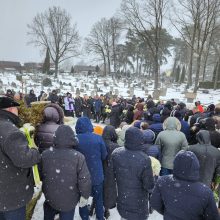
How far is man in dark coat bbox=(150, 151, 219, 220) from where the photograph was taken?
2807 mm

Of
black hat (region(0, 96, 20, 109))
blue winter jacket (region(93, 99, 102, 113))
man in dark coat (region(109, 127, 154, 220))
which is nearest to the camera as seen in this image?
black hat (region(0, 96, 20, 109))

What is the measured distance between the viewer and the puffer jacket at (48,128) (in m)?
4.66

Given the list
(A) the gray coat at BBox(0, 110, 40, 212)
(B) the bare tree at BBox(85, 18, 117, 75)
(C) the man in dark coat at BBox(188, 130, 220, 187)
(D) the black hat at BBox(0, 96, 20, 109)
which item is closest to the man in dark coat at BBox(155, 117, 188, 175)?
(C) the man in dark coat at BBox(188, 130, 220, 187)

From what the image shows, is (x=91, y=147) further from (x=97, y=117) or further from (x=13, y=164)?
(x=97, y=117)

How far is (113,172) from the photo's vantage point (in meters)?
3.99

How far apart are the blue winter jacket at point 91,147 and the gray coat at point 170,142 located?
64.6 inches

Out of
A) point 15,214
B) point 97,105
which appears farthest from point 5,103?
point 97,105

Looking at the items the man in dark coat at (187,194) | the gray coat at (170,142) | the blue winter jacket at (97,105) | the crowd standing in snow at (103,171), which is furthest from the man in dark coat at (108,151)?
the blue winter jacket at (97,105)

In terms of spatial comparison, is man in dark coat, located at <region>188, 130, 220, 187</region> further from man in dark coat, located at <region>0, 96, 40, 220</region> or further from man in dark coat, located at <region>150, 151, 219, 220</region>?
man in dark coat, located at <region>0, 96, 40, 220</region>

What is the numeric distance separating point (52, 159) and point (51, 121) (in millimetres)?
1272

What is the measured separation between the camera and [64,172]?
3.60 meters

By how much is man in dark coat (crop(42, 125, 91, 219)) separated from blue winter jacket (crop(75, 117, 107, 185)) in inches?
31.0

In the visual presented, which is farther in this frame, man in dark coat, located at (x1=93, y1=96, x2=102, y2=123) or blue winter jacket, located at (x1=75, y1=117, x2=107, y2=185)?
man in dark coat, located at (x1=93, y1=96, x2=102, y2=123)

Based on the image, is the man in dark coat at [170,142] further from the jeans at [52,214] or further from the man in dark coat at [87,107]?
the man in dark coat at [87,107]
